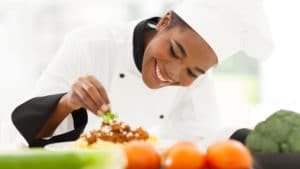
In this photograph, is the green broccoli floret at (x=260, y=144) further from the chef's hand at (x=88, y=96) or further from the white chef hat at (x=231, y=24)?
the white chef hat at (x=231, y=24)

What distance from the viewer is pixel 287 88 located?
2408mm

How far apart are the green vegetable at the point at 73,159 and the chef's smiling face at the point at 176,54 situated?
86 centimetres

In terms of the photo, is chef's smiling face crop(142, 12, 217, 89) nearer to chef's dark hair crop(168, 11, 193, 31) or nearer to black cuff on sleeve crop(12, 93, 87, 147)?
chef's dark hair crop(168, 11, 193, 31)

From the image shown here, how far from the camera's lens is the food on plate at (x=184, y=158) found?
51 cm

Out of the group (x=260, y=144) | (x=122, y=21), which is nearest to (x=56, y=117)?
(x=260, y=144)

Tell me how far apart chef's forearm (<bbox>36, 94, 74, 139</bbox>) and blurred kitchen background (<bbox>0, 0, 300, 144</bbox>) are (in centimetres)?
86

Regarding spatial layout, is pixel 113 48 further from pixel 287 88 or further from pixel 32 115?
pixel 287 88

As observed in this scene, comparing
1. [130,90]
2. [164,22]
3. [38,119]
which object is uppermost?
[164,22]

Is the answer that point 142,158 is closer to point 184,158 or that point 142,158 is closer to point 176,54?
point 184,158

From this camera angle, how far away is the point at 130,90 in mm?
1588

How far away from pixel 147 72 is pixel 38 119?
0.46m

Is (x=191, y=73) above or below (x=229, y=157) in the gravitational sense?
below

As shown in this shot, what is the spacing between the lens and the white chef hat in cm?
127

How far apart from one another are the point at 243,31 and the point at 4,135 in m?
0.69
